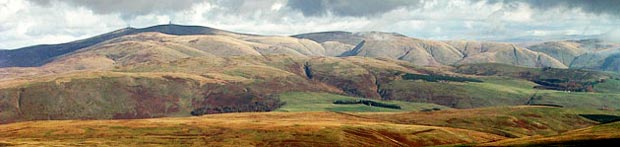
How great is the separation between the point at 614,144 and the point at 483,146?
33.4m

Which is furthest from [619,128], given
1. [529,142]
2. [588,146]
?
[588,146]

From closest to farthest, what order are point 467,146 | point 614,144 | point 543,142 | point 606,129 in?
point 614,144 → point 543,142 → point 467,146 → point 606,129

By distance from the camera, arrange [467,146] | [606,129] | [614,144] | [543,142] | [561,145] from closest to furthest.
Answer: [614,144] < [561,145] < [543,142] < [467,146] < [606,129]

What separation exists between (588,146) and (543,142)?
17017mm

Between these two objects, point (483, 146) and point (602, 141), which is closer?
point (602, 141)

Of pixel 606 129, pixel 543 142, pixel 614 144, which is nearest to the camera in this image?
pixel 614 144

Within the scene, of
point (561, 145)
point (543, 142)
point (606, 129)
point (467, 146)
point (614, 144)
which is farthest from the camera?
point (606, 129)

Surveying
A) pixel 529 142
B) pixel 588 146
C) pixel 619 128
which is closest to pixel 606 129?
pixel 619 128

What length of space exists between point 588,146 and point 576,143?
921cm

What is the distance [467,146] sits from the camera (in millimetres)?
168625

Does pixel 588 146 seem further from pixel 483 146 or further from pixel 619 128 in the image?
pixel 619 128

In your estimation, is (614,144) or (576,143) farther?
(576,143)

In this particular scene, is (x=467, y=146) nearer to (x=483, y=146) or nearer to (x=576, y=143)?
(x=483, y=146)

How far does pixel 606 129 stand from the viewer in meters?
196
